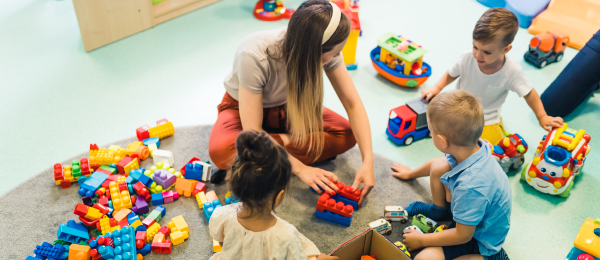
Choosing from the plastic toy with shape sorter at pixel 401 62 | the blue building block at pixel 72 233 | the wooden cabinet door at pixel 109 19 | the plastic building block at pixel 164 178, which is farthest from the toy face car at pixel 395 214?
the wooden cabinet door at pixel 109 19

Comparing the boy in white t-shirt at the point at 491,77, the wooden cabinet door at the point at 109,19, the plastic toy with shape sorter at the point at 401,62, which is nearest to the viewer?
the boy in white t-shirt at the point at 491,77

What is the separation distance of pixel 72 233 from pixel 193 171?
46cm

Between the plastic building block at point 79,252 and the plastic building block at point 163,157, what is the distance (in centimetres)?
47

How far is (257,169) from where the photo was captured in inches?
38.8

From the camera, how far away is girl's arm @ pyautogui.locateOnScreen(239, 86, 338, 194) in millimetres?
1521

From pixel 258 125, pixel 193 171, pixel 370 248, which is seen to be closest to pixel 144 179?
pixel 193 171

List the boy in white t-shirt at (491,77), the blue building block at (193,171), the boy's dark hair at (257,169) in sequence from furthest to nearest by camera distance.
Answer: the blue building block at (193,171), the boy in white t-shirt at (491,77), the boy's dark hair at (257,169)

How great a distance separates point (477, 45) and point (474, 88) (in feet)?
0.73

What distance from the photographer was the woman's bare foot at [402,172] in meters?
1.78

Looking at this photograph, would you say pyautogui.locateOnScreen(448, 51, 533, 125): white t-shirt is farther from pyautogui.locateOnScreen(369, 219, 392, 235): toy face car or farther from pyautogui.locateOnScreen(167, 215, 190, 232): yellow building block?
pyautogui.locateOnScreen(167, 215, 190, 232): yellow building block

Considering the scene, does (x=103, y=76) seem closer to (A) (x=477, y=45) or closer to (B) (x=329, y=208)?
(B) (x=329, y=208)

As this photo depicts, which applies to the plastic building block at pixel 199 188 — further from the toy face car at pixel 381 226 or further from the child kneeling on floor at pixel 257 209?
the toy face car at pixel 381 226

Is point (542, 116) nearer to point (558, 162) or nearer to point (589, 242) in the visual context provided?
point (558, 162)

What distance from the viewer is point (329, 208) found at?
155 centimetres
